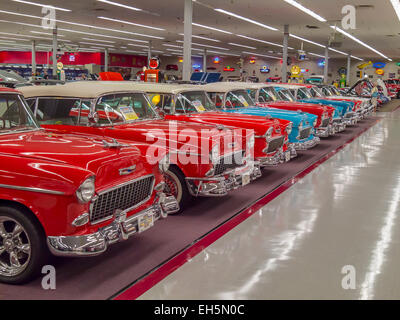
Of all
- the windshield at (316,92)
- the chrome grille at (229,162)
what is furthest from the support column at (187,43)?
the chrome grille at (229,162)

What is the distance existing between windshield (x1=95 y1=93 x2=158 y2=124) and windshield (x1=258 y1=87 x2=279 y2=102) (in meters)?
5.91

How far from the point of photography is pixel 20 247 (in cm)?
402

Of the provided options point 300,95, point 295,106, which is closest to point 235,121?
point 295,106

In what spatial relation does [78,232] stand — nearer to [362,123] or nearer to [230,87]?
[230,87]

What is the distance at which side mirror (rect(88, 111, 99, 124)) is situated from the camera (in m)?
5.89

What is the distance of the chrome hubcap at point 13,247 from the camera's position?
158 inches

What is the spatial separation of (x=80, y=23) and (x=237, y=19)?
8.96m

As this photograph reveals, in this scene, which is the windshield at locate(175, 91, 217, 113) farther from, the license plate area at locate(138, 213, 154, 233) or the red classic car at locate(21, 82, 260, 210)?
the license plate area at locate(138, 213, 154, 233)

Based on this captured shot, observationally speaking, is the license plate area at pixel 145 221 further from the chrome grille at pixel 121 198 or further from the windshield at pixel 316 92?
the windshield at pixel 316 92

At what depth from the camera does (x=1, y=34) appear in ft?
112

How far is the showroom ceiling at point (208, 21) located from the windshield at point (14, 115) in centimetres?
1455

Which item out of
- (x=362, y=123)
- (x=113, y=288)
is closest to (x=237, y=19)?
(x=362, y=123)

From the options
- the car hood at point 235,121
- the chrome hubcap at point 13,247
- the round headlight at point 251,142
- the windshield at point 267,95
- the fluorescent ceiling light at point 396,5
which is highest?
the fluorescent ceiling light at point 396,5

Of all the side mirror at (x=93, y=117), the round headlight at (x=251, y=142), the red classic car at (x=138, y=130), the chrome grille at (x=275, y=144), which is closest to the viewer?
the side mirror at (x=93, y=117)
